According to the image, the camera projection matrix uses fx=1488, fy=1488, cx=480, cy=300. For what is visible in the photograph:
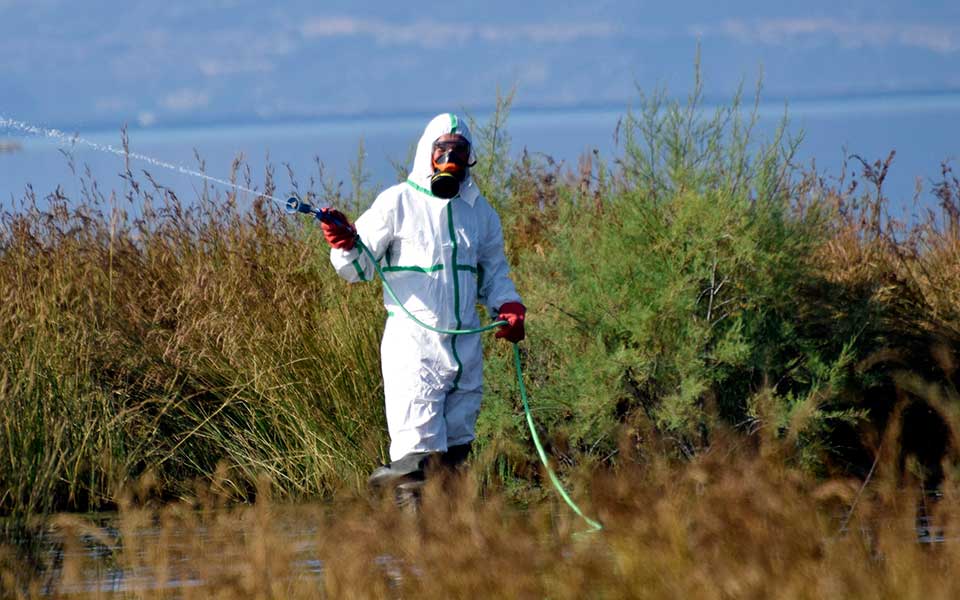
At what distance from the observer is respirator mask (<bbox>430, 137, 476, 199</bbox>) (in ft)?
24.3

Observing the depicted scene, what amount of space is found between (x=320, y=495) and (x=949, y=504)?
18.5 feet

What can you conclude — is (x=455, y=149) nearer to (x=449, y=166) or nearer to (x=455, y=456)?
(x=449, y=166)

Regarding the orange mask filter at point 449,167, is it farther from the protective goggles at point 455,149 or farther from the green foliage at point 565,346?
the green foliage at point 565,346

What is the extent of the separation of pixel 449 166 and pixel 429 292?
645mm

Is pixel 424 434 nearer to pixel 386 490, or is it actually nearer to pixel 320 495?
pixel 386 490

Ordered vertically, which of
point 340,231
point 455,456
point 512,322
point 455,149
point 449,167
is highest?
point 455,149

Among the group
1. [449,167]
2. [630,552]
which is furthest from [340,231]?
[630,552]

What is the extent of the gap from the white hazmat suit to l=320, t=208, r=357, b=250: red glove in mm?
53

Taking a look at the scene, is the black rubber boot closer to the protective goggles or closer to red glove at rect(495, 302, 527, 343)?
red glove at rect(495, 302, 527, 343)

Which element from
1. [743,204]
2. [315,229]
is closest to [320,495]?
[315,229]

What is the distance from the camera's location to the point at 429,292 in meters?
7.36

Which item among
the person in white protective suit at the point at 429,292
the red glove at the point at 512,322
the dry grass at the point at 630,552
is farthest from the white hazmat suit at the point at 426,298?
the dry grass at the point at 630,552

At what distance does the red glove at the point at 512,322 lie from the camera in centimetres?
750

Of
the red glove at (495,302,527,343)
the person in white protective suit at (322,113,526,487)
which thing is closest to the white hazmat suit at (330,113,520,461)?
the person in white protective suit at (322,113,526,487)
